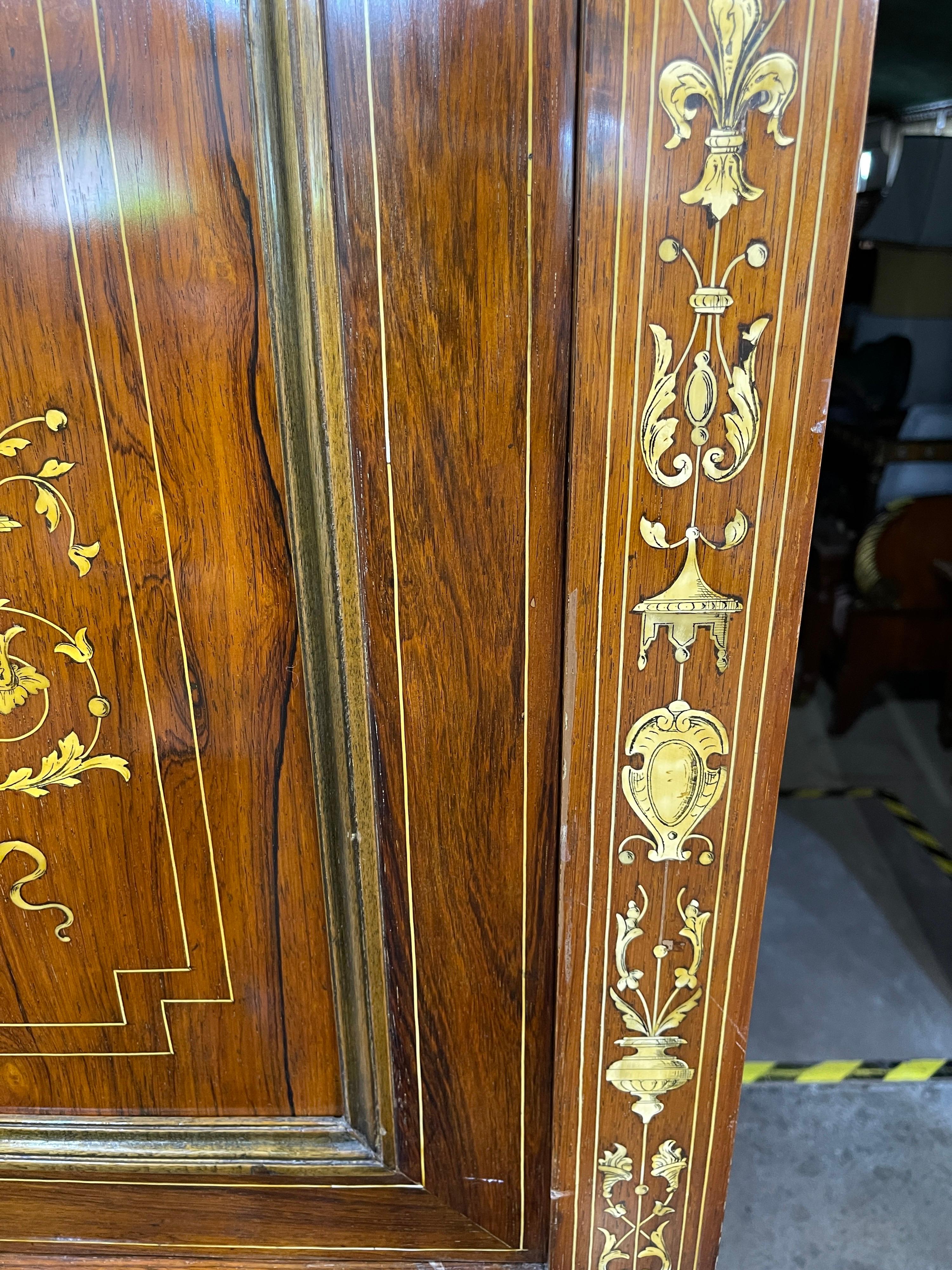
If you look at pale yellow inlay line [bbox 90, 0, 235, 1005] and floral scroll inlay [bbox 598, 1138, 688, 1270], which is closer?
pale yellow inlay line [bbox 90, 0, 235, 1005]

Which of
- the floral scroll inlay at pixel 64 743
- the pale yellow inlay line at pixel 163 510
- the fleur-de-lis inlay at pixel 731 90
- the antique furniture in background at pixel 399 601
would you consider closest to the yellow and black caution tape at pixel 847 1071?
the antique furniture in background at pixel 399 601

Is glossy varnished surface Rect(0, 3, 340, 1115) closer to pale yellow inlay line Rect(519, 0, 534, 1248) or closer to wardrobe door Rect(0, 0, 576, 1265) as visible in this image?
wardrobe door Rect(0, 0, 576, 1265)

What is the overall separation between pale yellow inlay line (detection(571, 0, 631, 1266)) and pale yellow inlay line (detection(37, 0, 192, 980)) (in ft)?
0.79

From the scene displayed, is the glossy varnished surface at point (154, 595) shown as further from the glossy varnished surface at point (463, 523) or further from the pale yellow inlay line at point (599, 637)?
the pale yellow inlay line at point (599, 637)

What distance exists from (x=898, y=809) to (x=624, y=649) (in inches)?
53.2

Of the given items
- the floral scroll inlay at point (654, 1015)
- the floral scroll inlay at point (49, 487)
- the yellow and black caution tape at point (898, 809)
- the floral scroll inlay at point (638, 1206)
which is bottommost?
the yellow and black caution tape at point (898, 809)

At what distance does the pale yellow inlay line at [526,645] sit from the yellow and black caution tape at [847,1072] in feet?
1.87

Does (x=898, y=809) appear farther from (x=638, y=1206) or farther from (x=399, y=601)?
(x=399, y=601)

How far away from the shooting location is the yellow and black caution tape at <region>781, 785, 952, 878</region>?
4.81 feet

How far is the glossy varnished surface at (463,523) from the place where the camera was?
0.39 metres

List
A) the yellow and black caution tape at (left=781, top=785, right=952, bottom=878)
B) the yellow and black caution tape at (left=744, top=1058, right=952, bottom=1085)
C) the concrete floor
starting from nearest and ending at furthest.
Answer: the concrete floor → the yellow and black caution tape at (left=744, top=1058, right=952, bottom=1085) → the yellow and black caution tape at (left=781, top=785, right=952, bottom=878)

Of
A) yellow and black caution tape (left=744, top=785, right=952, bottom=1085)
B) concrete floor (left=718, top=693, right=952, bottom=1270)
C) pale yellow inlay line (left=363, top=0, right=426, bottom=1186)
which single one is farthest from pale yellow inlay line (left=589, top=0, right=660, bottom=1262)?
yellow and black caution tape (left=744, top=785, right=952, bottom=1085)

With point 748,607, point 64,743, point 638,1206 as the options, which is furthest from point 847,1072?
point 64,743

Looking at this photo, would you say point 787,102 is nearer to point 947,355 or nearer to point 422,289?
point 422,289
